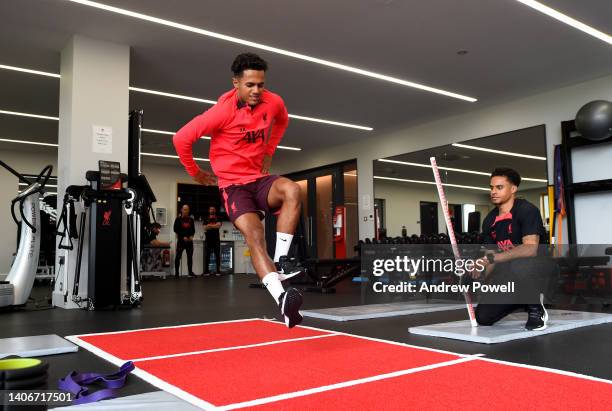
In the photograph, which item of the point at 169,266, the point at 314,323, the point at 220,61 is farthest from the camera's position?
the point at 169,266

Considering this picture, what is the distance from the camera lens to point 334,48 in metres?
5.41

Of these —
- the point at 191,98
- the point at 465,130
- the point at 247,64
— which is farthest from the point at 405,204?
the point at 247,64

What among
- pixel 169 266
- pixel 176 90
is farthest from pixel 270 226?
pixel 176 90

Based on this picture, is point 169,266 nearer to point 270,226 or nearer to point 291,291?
point 270,226

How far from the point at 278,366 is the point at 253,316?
1.84 meters

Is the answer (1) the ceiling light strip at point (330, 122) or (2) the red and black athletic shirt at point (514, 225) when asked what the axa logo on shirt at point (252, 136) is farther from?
(1) the ceiling light strip at point (330, 122)

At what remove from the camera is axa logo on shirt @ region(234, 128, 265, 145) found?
2.40 meters

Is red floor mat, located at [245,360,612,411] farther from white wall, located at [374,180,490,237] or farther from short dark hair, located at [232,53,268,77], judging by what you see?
white wall, located at [374,180,490,237]

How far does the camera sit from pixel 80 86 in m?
4.90

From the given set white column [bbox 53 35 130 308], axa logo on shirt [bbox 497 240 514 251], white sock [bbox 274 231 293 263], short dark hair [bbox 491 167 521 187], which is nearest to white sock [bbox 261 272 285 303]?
white sock [bbox 274 231 293 263]

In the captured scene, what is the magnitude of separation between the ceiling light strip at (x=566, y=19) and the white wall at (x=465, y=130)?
1.34 meters

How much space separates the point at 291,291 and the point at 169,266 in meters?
9.73

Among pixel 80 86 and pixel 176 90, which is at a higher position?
pixel 176 90

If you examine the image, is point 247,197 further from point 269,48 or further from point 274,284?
point 269,48
